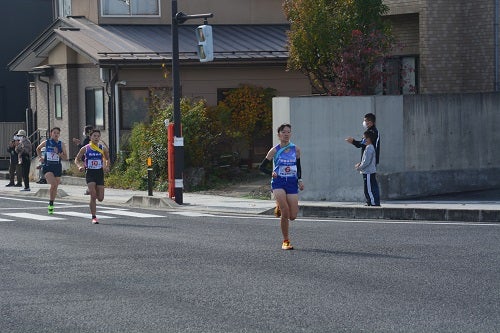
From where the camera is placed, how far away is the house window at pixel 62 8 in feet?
129

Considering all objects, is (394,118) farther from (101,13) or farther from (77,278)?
(101,13)

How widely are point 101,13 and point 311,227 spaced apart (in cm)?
1965

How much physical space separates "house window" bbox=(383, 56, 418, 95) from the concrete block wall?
556 cm

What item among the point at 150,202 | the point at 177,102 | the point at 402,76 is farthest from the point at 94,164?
the point at 402,76

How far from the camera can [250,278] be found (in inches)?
509

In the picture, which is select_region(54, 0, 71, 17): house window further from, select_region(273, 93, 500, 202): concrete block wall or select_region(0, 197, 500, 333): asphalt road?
select_region(0, 197, 500, 333): asphalt road

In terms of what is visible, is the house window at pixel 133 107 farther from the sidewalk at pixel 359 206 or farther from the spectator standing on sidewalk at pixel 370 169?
the spectator standing on sidewalk at pixel 370 169

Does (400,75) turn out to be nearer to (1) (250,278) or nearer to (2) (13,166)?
(2) (13,166)

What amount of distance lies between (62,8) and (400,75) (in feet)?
52.8

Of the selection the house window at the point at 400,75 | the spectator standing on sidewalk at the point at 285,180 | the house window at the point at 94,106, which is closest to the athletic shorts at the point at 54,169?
the spectator standing on sidewalk at the point at 285,180

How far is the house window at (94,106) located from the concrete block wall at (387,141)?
12.2 meters

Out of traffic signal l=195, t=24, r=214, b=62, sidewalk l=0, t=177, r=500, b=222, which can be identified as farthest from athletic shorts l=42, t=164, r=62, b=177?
traffic signal l=195, t=24, r=214, b=62

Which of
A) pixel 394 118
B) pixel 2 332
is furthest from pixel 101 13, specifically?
pixel 2 332

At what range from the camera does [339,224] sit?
64.3ft
